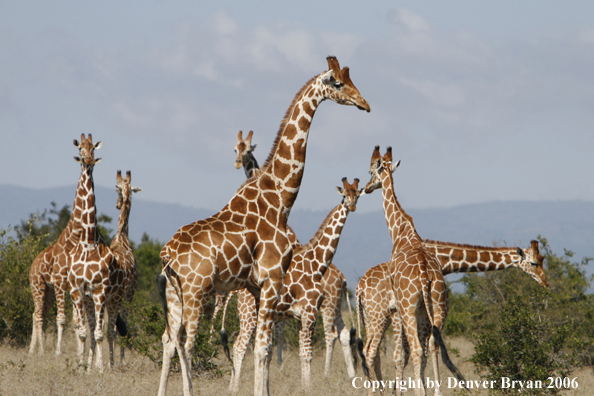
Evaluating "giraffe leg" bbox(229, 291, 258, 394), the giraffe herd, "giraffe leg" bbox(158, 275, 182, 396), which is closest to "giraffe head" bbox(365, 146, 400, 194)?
the giraffe herd

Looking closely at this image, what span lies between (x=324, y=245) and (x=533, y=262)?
3816 millimetres

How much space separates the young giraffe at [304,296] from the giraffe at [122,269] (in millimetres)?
2573

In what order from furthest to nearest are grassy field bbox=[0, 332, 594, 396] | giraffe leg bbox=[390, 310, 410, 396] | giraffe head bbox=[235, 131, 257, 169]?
giraffe head bbox=[235, 131, 257, 169], giraffe leg bbox=[390, 310, 410, 396], grassy field bbox=[0, 332, 594, 396]

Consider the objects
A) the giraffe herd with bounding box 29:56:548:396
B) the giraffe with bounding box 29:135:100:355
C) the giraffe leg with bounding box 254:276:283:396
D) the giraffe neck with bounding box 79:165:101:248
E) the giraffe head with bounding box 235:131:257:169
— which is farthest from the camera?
the giraffe head with bounding box 235:131:257:169

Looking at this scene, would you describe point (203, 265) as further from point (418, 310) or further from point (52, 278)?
point (52, 278)

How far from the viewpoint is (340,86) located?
8.95 metres

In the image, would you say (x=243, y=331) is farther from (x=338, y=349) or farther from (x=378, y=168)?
(x=338, y=349)

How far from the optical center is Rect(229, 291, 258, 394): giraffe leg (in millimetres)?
11352

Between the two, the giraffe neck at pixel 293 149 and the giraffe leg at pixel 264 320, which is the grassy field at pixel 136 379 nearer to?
the giraffe leg at pixel 264 320

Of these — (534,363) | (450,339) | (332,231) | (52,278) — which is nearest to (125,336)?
(52,278)

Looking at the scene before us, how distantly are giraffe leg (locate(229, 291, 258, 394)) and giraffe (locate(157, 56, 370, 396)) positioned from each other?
2294 mm

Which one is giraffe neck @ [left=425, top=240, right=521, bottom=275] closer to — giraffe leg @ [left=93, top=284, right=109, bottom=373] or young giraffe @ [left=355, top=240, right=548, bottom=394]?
young giraffe @ [left=355, top=240, right=548, bottom=394]

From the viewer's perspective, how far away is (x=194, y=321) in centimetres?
813

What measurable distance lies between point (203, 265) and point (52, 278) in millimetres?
7617
